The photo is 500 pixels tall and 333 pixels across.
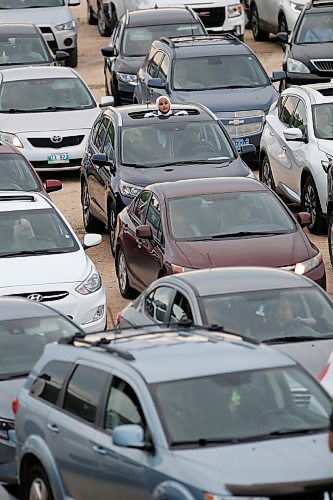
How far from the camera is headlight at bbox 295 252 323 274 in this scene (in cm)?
1623

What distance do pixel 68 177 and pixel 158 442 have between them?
17.0 meters

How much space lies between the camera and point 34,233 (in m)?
17.5

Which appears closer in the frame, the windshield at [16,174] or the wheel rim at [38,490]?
the wheel rim at [38,490]

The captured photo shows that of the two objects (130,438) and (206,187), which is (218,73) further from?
(130,438)

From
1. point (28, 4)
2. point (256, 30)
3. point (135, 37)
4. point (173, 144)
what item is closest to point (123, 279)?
point (173, 144)

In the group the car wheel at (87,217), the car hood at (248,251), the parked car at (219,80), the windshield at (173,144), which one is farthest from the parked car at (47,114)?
the car hood at (248,251)

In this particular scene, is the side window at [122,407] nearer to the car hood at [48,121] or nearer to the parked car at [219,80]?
the parked car at [219,80]

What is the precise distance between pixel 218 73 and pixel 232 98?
1.02 m

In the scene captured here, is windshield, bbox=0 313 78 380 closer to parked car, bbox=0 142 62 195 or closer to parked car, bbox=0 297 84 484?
parked car, bbox=0 297 84 484

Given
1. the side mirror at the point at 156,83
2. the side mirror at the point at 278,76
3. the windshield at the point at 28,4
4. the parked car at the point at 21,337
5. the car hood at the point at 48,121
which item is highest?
the parked car at the point at 21,337

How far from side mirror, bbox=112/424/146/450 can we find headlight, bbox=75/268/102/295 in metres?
6.81

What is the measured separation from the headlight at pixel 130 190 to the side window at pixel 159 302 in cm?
652

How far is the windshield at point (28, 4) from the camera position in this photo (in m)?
35.1

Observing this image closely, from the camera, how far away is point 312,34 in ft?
95.7
